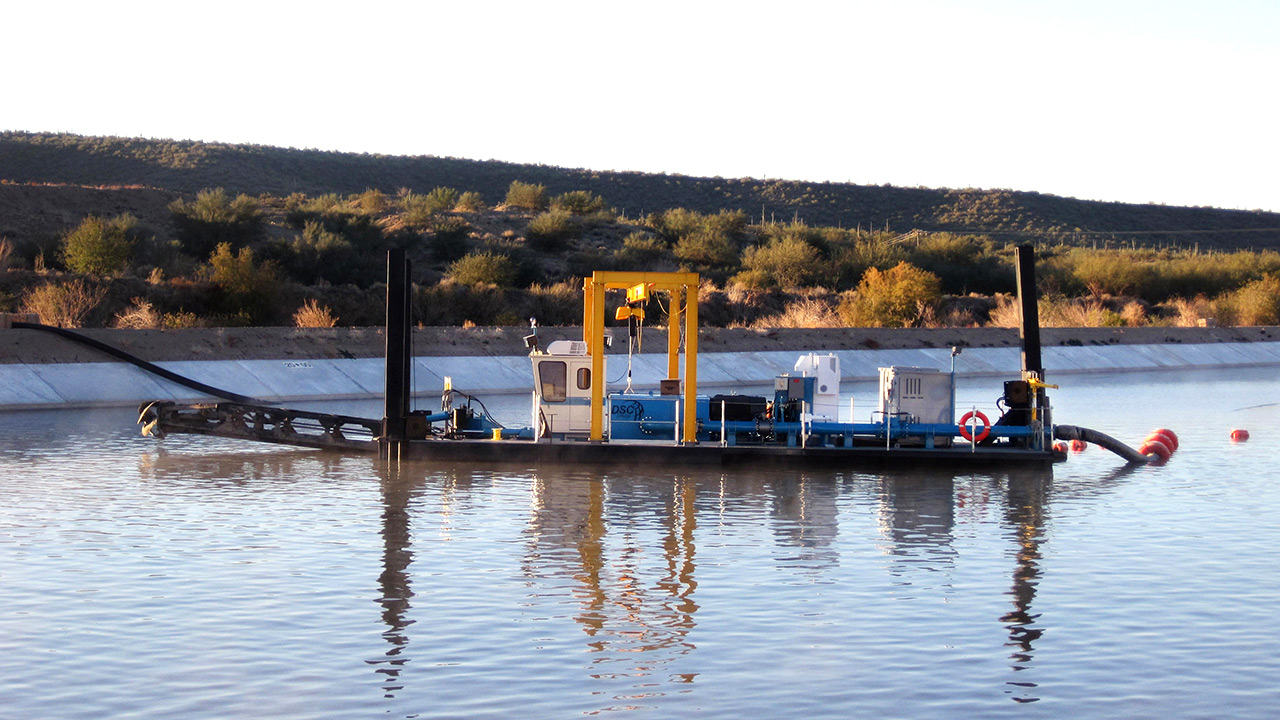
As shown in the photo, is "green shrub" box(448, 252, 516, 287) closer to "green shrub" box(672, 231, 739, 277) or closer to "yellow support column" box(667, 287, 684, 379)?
"green shrub" box(672, 231, 739, 277)

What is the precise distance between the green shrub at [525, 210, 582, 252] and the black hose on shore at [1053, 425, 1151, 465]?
69.4 m

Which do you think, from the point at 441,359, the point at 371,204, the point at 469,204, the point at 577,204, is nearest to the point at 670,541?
the point at 441,359

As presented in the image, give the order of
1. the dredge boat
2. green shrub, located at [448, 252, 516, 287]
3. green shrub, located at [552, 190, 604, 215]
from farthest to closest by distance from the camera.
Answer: green shrub, located at [552, 190, 604, 215], green shrub, located at [448, 252, 516, 287], the dredge boat

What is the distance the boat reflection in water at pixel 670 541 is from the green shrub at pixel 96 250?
42.4 meters

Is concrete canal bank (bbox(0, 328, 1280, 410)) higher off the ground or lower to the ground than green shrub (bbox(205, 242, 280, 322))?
lower

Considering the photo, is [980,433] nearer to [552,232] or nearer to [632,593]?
[632,593]

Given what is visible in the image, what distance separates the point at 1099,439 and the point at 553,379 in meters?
10.1

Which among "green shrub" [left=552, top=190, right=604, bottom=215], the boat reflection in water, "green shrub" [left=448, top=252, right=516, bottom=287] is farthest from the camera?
"green shrub" [left=552, top=190, right=604, bottom=215]

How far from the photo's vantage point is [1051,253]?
115875 mm

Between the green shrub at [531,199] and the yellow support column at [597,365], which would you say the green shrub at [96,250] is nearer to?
the yellow support column at [597,365]

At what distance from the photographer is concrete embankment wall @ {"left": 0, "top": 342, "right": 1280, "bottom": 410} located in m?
37.2

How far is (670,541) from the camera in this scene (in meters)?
17.2

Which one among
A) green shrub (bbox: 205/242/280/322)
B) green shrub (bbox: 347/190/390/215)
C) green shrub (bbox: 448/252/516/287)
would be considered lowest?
green shrub (bbox: 205/242/280/322)

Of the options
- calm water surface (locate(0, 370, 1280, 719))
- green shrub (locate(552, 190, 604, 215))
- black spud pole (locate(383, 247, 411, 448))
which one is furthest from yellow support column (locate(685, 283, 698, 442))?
green shrub (locate(552, 190, 604, 215))
